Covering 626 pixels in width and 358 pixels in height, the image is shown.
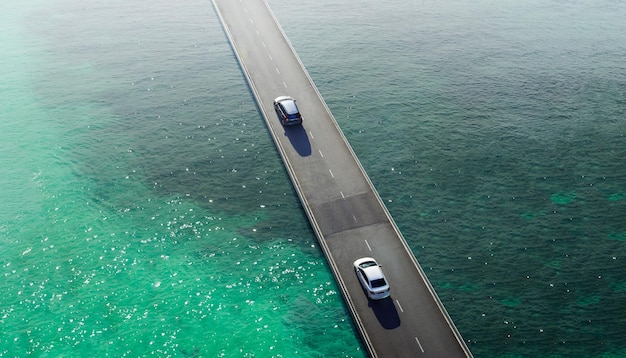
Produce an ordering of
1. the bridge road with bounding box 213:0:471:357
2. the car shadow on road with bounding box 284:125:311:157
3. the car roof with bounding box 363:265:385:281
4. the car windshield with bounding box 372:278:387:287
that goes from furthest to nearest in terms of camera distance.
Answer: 1. the car shadow on road with bounding box 284:125:311:157
2. the car roof with bounding box 363:265:385:281
3. the car windshield with bounding box 372:278:387:287
4. the bridge road with bounding box 213:0:471:357

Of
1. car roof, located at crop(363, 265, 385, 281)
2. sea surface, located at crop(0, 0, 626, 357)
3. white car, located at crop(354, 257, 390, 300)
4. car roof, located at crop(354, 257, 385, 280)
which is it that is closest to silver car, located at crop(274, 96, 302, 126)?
sea surface, located at crop(0, 0, 626, 357)

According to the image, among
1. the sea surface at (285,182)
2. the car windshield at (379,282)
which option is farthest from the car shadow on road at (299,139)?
the car windshield at (379,282)

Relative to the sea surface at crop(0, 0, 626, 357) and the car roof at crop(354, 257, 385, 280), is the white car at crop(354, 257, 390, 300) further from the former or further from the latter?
the sea surface at crop(0, 0, 626, 357)

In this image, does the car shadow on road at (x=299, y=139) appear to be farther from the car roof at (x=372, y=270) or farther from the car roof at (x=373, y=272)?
the car roof at (x=373, y=272)

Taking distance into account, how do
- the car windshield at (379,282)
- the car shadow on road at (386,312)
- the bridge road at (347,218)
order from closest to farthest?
the bridge road at (347,218)
the car shadow on road at (386,312)
the car windshield at (379,282)

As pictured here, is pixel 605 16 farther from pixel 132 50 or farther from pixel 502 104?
pixel 132 50

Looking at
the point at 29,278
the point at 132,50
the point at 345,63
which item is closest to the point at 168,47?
the point at 132,50

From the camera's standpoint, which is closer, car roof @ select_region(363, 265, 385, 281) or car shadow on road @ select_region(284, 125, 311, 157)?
car roof @ select_region(363, 265, 385, 281)
